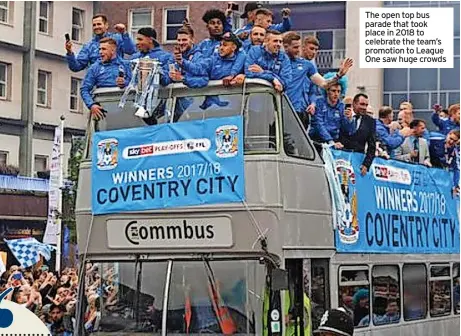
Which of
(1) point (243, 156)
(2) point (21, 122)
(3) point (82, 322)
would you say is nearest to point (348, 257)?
(1) point (243, 156)

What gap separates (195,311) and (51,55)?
2699cm

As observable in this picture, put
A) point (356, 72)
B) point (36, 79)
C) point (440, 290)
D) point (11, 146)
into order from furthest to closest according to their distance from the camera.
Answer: point (36, 79) < point (356, 72) < point (11, 146) < point (440, 290)

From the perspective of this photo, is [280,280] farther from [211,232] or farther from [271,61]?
[271,61]

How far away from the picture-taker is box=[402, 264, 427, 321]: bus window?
42.7ft

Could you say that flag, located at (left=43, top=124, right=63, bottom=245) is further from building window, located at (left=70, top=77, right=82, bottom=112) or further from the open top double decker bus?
the open top double decker bus

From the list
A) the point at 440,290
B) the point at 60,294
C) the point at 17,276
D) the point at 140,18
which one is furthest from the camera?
the point at 140,18

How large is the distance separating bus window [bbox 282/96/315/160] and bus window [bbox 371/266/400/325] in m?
2.04

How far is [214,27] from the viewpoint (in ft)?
37.5

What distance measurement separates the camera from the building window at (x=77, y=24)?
37000 millimetres

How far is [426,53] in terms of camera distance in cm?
1196

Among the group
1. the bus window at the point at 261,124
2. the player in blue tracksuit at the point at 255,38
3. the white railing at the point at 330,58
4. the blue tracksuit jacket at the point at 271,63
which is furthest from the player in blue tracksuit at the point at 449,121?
the white railing at the point at 330,58

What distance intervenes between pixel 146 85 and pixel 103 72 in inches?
27.2

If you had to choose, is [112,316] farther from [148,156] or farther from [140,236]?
[148,156]

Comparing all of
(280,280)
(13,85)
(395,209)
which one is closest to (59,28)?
(13,85)
